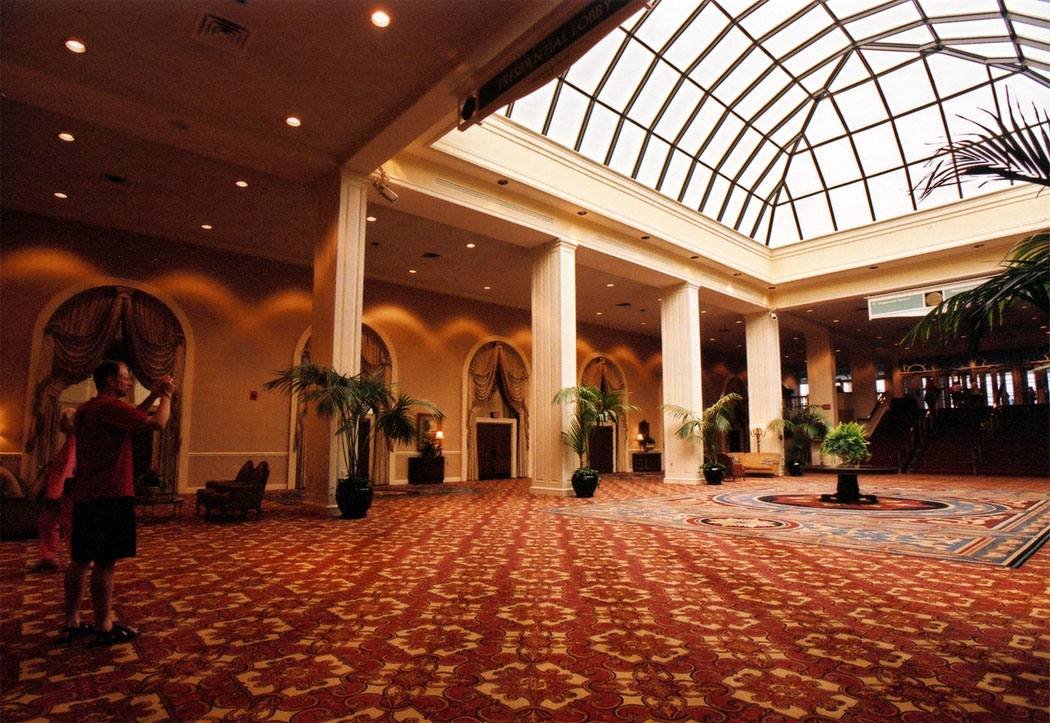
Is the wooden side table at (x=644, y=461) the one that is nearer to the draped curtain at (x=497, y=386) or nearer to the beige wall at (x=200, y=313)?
the draped curtain at (x=497, y=386)

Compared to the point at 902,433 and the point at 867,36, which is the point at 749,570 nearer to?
the point at 867,36

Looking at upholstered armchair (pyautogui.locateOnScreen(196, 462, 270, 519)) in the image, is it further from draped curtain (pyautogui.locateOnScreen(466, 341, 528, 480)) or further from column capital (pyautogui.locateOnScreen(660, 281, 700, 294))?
column capital (pyautogui.locateOnScreen(660, 281, 700, 294))

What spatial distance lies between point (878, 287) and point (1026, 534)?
11.2m

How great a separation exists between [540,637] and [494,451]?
45.0ft

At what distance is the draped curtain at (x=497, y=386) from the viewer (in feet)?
52.9

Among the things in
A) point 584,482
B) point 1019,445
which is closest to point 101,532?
point 584,482

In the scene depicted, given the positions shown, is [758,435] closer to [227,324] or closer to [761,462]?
[761,462]

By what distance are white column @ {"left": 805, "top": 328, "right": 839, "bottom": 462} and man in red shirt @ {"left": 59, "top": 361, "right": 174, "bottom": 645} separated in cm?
1973

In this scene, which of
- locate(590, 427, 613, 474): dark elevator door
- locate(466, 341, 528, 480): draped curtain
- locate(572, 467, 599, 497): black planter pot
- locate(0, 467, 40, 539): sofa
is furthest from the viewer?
locate(590, 427, 613, 474): dark elevator door

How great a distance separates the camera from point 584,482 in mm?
10773

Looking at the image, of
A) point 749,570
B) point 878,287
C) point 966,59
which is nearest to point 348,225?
point 749,570

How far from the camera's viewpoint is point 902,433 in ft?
69.2

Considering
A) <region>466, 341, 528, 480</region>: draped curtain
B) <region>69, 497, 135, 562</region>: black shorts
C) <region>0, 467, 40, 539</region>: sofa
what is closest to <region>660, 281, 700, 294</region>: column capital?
<region>466, 341, 528, 480</region>: draped curtain

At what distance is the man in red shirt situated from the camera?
3.01 metres
